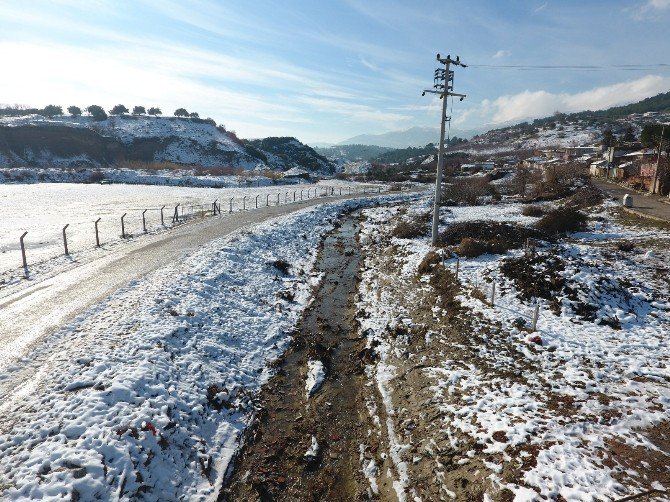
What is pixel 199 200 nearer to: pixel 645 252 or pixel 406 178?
pixel 645 252

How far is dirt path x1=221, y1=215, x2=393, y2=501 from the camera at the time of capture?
28.9 ft

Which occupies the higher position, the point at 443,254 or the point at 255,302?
the point at 443,254

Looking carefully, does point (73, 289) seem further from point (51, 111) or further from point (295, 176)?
point (51, 111)

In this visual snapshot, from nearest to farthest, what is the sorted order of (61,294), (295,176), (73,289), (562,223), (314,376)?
(314,376), (61,294), (73,289), (562,223), (295,176)

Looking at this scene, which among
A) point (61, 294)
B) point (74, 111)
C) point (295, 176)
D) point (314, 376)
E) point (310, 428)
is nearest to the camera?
point (310, 428)

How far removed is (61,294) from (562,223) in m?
30.1

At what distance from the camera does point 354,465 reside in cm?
937

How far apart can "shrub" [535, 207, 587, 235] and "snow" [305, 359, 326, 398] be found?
69.2ft

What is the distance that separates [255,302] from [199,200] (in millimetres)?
37390

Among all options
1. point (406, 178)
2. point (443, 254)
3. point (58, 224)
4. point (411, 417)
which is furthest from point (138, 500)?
point (406, 178)

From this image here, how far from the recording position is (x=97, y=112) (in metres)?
138

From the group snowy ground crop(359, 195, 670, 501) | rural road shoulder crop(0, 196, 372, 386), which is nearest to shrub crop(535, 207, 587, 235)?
snowy ground crop(359, 195, 670, 501)

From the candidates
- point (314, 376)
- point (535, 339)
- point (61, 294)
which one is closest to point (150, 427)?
point (314, 376)

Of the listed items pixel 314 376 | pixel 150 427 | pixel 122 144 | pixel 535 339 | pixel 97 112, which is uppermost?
pixel 97 112
